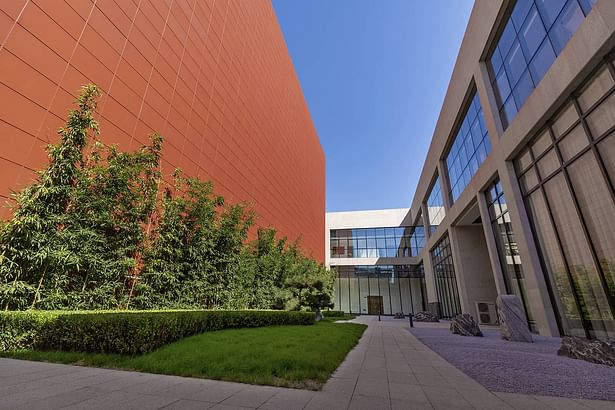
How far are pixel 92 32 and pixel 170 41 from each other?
348 centimetres

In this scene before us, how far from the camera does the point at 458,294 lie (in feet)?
59.9

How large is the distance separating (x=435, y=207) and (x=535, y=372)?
67.0ft

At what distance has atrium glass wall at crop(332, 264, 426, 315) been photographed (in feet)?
107

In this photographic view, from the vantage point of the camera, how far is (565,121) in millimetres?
7867

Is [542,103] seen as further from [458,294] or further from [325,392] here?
[458,294]

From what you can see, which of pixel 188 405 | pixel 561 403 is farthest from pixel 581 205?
pixel 188 405

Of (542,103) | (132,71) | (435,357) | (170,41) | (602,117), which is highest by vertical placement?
(170,41)

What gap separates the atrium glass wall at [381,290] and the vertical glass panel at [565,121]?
86.2ft

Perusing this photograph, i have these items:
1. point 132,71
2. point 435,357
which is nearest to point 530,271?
point 435,357

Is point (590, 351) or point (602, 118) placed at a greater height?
point (602, 118)

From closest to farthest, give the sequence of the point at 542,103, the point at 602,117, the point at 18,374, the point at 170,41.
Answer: the point at 18,374 < the point at 602,117 < the point at 542,103 < the point at 170,41

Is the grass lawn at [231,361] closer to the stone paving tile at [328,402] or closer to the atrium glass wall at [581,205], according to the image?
the stone paving tile at [328,402]

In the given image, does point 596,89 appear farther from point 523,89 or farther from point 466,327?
point 466,327

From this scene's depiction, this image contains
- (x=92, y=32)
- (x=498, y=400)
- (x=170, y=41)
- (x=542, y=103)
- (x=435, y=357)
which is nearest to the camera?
(x=498, y=400)
